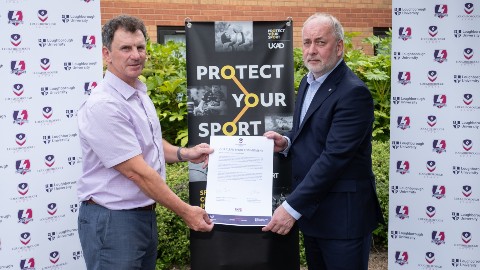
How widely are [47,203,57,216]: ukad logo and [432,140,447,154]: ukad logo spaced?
10.1 feet

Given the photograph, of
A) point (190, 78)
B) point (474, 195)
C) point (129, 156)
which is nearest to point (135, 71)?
point (129, 156)

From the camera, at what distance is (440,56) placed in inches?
166

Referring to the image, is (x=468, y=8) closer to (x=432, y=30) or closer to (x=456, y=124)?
(x=432, y=30)

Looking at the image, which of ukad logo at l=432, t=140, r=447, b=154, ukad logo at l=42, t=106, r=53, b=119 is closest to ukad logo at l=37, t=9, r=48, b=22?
ukad logo at l=42, t=106, r=53, b=119

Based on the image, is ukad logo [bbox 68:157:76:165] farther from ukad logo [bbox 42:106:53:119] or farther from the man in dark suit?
the man in dark suit

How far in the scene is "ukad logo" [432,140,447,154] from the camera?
428 cm

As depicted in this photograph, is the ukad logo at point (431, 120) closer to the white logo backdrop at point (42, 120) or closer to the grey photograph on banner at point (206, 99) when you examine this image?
the grey photograph on banner at point (206, 99)

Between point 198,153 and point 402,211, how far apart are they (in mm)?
1867

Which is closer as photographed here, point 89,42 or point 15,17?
point 15,17

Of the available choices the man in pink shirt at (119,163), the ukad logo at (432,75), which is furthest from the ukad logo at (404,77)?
the man in pink shirt at (119,163)

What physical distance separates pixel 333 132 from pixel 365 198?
47 centimetres

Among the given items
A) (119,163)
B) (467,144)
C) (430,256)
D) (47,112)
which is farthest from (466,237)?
(47,112)

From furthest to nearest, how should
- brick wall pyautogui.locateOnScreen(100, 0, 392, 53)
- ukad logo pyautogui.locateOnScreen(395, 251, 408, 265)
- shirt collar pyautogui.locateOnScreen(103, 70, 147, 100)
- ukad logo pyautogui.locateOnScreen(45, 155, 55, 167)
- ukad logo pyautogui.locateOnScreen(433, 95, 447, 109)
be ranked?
brick wall pyautogui.locateOnScreen(100, 0, 392, 53) < ukad logo pyautogui.locateOnScreen(395, 251, 408, 265) < ukad logo pyautogui.locateOnScreen(433, 95, 447, 109) < ukad logo pyautogui.locateOnScreen(45, 155, 55, 167) < shirt collar pyautogui.locateOnScreen(103, 70, 147, 100)

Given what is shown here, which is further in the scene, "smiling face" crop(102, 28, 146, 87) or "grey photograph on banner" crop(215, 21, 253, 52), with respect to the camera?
"grey photograph on banner" crop(215, 21, 253, 52)
